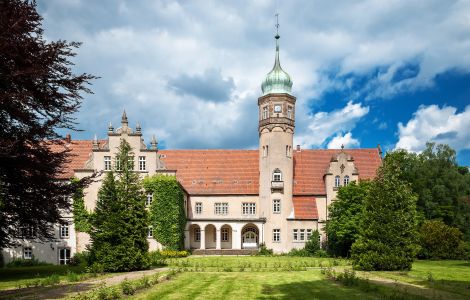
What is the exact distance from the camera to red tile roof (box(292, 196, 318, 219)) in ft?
146

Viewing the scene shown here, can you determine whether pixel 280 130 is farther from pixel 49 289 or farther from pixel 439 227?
pixel 49 289

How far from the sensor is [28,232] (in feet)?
76.4

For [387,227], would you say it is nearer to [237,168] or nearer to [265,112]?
[265,112]

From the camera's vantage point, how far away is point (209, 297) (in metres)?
15.1

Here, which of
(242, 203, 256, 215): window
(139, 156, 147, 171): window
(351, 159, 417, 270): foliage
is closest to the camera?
(351, 159, 417, 270): foliage

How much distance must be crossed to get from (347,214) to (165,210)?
52.2 ft

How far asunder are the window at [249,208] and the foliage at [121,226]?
2119 centimetres

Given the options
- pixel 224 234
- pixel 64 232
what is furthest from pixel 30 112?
pixel 224 234

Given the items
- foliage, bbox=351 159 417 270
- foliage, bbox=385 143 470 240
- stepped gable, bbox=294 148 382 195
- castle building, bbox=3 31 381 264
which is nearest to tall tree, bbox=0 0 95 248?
foliage, bbox=351 159 417 270

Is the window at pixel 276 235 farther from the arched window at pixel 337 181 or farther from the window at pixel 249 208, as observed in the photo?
the arched window at pixel 337 181

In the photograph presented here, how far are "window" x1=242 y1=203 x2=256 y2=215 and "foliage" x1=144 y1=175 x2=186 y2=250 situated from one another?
7926 millimetres

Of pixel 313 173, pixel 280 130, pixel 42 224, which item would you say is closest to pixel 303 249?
pixel 313 173

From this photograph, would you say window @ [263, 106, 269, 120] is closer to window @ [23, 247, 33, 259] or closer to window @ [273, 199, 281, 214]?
window @ [273, 199, 281, 214]

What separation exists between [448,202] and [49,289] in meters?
46.9
